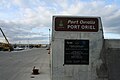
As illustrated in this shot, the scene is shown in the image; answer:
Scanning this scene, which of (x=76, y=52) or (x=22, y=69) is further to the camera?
(x=22, y=69)

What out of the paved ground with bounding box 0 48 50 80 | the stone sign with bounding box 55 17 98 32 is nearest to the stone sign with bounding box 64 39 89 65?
the stone sign with bounding box 55 17 98 32

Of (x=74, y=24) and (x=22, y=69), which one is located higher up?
(x=74, y=24)

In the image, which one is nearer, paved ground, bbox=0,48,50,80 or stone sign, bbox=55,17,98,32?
stone sign, bbox=55,17,98,32

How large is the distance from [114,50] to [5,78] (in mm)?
7632

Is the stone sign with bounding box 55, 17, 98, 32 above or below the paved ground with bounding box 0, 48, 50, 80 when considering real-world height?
above

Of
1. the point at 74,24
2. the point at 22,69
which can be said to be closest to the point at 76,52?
the point at 74,24

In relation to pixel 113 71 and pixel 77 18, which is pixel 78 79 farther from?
pixel 77 18

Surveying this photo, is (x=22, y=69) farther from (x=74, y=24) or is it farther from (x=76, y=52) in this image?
(x=74, y=24)

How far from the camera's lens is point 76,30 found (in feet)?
32.6

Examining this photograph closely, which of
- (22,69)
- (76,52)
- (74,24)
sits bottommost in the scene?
(22,69)

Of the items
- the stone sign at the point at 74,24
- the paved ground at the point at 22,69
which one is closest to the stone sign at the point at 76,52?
the stone sign at the point at 74,24

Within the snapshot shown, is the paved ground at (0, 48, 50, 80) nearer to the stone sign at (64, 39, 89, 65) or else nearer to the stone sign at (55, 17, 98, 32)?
the stone sign at (64, 39, 89, 65)

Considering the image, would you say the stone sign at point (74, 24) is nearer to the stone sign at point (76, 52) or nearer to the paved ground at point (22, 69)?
the stone sign at point (76, 52)

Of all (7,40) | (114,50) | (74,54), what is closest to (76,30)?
(74,54)
